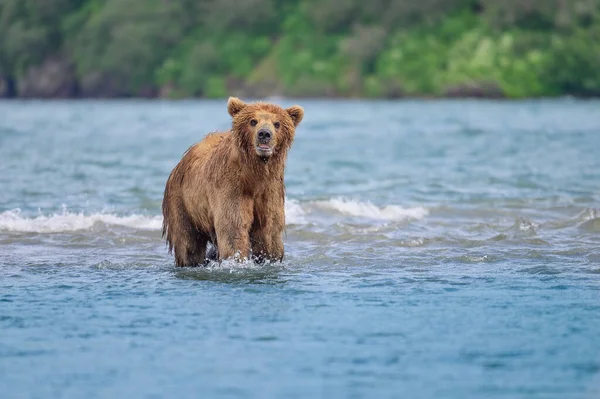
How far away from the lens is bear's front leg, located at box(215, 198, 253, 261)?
9.77 meters

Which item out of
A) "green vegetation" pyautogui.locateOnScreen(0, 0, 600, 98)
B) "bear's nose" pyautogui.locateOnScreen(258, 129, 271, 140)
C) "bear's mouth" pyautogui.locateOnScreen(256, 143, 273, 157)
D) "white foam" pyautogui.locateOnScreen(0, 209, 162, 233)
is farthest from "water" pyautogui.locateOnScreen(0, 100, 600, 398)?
"green vegetation" pyautogui.locateOnScreen(0, 0, 600, 98)

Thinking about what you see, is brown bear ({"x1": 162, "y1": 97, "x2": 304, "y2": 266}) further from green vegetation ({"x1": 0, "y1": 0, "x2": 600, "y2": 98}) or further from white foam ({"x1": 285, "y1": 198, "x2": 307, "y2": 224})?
green vegetation ({"x1": 0, "y1": 0, "x2": 600, "y2": 98})

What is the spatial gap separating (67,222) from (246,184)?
5.17 meters

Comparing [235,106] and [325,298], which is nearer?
[325,298]

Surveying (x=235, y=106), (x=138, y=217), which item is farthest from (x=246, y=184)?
(x=138, y=217)

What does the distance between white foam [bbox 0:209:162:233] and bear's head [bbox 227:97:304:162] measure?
4.71m

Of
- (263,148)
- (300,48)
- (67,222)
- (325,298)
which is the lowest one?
(325,298)

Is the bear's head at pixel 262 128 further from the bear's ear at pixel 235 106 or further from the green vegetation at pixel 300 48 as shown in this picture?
the green vegetation at pixel 300 48

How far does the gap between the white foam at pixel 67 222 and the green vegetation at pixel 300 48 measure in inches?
2316

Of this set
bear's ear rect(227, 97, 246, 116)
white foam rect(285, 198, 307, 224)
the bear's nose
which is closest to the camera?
the bear's nose

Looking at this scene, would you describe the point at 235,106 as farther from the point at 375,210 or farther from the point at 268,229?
the point at 375,210

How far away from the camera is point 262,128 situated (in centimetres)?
952

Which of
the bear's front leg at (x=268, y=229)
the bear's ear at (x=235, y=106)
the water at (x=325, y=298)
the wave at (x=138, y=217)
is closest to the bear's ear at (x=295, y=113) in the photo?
the bear's ear at (x=235, y=106)

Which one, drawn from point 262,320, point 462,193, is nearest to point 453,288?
point 262,320
